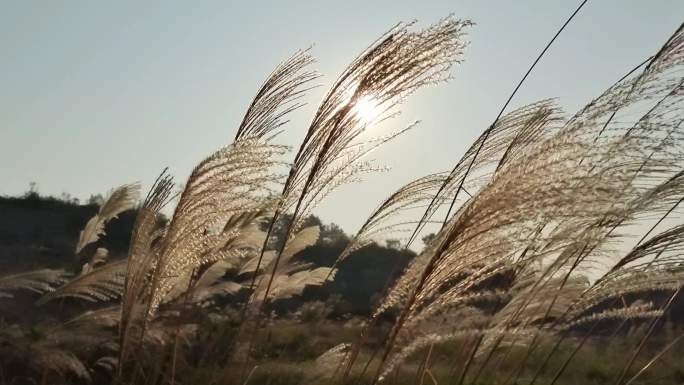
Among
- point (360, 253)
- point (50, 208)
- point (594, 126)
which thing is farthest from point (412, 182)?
point (360, 253)

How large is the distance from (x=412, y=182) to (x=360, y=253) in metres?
28.2

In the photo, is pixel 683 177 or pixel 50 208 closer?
pixel 683 177

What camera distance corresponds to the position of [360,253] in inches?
1230

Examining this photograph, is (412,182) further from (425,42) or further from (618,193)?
(618,193)

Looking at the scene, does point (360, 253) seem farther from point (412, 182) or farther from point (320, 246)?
point (412, 182)

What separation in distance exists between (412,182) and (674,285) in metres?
0.98

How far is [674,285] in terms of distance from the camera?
9.16 ft

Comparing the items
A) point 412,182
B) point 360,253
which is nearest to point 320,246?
point 360,253

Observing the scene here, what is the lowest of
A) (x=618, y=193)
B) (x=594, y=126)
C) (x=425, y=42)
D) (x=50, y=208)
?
(x=618, y=193)

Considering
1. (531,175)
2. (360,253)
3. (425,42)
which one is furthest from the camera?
(360,253)

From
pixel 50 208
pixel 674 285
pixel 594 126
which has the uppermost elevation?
pixel 50 208

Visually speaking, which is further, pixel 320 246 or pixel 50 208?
pixel 320 246

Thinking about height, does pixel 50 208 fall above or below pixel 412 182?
above

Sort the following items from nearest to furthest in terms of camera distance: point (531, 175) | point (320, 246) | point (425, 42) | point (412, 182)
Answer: point (531, 175), point (425, 42), point (412, 182), point (320, 246)
